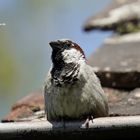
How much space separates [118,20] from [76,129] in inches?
85.0

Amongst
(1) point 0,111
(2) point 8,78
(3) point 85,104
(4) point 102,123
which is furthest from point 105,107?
(2) point 8,78

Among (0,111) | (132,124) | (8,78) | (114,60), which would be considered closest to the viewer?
(132,124)

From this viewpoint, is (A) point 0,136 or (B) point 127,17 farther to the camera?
(B) point 127,17

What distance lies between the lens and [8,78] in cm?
915

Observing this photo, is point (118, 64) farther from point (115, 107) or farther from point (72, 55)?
point (72, 55)

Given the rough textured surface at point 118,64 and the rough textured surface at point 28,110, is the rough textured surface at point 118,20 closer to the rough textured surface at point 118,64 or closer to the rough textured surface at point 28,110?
the rough textured surface at point 118,64

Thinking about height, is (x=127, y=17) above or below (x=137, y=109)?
above

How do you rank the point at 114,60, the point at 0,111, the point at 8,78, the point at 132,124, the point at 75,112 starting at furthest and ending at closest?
the point at 8,78, the point at 0,111, the point at 114,60, the point at 75,112, the point at 132,124

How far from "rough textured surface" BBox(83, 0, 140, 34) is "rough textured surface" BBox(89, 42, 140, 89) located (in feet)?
0.78

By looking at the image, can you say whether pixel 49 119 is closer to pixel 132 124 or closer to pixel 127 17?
pixel 132 124

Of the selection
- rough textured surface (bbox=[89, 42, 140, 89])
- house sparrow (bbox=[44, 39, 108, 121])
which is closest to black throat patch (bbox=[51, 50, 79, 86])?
house sparrow (bbox=[44, 39, 108, 121])

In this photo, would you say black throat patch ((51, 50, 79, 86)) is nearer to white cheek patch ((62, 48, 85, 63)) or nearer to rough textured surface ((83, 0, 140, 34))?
white cheek patch ((62, 48, 85, 63))

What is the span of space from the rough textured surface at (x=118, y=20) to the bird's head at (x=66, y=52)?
1687 millimetres

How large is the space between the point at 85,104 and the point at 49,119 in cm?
17
